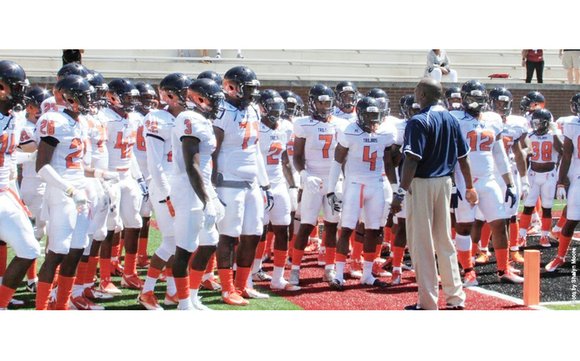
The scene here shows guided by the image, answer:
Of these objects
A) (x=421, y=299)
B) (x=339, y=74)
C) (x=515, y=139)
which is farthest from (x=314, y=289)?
(x=339, y=74)

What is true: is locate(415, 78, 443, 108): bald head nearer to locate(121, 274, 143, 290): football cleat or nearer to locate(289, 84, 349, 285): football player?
locate(289, 84, 349, 285): football player

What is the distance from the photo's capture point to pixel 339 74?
15.9 metres

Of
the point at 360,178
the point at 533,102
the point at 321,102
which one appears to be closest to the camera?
the point at 360,178

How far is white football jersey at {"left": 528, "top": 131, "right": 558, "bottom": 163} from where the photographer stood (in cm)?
1080

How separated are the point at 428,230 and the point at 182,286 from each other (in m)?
1.90

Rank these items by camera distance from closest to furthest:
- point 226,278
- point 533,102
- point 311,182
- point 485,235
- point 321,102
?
point 226,278, point 311,182, point 321,102, point 485,235, point 533,102

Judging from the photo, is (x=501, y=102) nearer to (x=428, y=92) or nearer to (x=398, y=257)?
(x=398, y=257)

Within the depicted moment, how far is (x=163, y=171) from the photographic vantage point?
6828 millimetres

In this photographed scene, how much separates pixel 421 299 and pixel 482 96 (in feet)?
8.61

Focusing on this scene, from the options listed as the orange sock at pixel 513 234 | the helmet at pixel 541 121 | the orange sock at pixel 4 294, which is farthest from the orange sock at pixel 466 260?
the orange sock at pixel 4 294

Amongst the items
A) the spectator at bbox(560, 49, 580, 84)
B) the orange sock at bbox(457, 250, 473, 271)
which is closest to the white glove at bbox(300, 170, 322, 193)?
the orange sock at bbox(457, 250, 473, 271)

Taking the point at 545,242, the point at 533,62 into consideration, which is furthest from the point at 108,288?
the point at 533,62

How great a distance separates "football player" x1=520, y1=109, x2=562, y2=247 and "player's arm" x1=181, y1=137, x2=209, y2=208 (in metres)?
5.76

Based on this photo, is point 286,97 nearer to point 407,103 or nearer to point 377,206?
point 407,103
